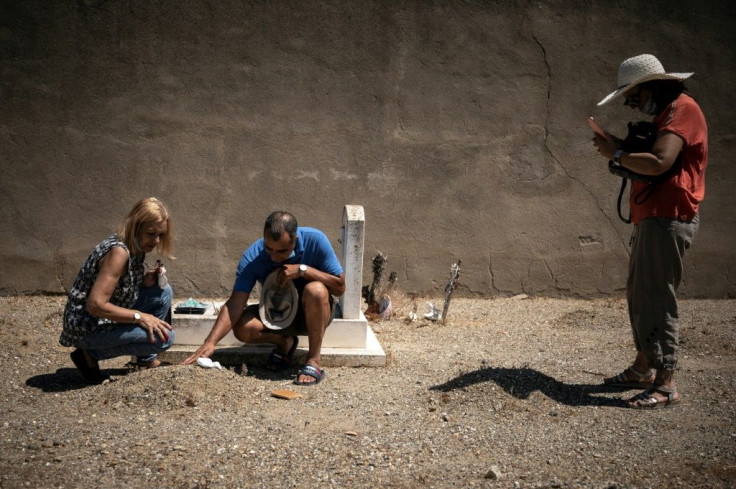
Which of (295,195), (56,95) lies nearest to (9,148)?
(56,95)

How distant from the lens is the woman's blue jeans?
178 inches

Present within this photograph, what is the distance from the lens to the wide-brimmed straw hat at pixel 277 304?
16.0ft

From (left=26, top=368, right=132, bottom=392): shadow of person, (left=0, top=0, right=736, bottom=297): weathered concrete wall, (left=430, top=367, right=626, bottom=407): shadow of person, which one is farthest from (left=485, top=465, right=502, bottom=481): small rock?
(left=0, top=0, right=736, bottom=297): weathered concrete wall

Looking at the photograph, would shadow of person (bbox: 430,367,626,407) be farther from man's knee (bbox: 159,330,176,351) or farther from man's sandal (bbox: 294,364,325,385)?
man's knee (bbox: 159,330,176,351)

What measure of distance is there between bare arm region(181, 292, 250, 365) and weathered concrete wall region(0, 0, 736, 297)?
2165mm

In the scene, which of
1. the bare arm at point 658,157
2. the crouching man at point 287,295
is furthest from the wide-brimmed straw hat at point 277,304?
the bare arm at point 658,157

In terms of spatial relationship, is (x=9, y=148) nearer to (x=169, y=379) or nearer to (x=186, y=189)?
(x=186, y=189)

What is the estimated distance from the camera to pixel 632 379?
15.5 feet

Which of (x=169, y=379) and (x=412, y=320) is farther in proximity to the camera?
(x=412, y=320)

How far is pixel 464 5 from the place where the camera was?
6.89 meters

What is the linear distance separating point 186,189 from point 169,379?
2.80 metres

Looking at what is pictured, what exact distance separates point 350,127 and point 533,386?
10.3 feet

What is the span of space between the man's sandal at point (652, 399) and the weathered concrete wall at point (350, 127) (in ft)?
9.39

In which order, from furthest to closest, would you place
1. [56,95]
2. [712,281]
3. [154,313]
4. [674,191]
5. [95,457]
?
1. [712,281]
2. [56,95]
3. [154,313]
4. [674,191]
5. [95,457]
